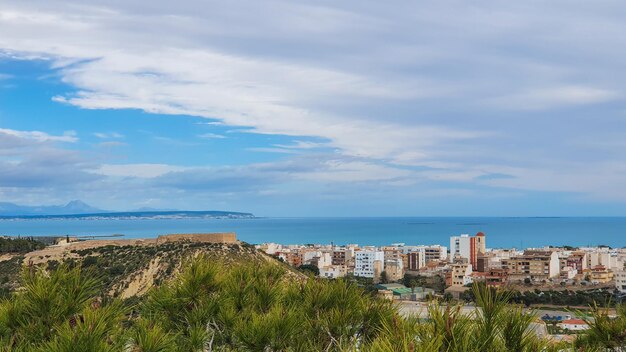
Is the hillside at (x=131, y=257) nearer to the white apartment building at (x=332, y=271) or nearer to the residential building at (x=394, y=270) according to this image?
the white apartment building at (x=332, y=271)

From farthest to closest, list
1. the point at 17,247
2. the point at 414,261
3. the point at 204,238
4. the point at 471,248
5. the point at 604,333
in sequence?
1. the point at 471,248
2. the point at 414,261
3. the point at 17,247
4. the point at 204,238
5. the point at 604,333

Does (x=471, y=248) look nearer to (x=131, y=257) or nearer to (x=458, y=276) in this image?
(x=458, y=276)

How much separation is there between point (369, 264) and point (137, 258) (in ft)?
128

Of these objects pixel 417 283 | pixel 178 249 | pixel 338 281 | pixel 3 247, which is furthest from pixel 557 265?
pixel 338 281

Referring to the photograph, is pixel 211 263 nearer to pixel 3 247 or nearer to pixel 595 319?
pixel 595 319

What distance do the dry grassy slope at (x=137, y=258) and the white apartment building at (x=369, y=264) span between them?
3292cm

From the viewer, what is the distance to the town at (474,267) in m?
57.6

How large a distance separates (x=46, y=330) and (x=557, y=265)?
216ft

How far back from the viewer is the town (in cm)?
5756

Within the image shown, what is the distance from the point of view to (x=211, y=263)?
7.59 metres

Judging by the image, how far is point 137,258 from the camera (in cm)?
3572

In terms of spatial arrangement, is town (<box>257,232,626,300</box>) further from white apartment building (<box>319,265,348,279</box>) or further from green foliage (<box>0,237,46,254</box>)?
green foliage (<box>0,237,46,254</box>)

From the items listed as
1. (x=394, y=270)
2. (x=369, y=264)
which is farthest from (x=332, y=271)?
(x=394, y=270)

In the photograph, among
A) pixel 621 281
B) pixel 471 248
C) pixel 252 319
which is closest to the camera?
pixel 252 319
